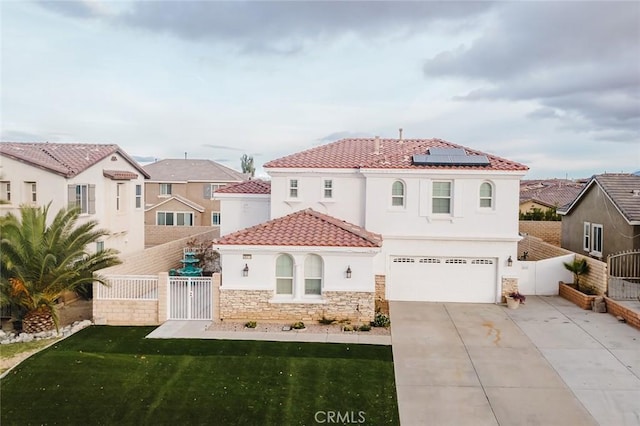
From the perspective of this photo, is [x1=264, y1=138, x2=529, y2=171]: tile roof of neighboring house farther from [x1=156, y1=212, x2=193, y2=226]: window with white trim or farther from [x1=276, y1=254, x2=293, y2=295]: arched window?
[x1=156, y1=212, x2=193, y2=226]: window with white trim

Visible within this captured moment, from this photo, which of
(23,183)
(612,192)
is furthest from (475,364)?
(23,183)

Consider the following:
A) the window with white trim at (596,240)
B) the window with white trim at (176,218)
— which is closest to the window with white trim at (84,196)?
the window with white trim at (176,218)

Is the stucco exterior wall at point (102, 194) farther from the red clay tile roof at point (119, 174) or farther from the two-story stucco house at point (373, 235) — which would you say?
the two-story stucco house at point (373, 235)

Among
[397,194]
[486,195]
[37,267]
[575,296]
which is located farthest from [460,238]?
[37,267]

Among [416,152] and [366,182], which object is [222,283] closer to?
[366,182]

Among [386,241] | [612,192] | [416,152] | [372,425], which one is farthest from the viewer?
[612,192]

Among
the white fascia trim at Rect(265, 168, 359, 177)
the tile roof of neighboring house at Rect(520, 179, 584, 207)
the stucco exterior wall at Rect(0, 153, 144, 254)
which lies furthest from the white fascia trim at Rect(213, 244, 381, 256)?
the tile roof of neighboring house at Rect(520, 179, 584, 207)

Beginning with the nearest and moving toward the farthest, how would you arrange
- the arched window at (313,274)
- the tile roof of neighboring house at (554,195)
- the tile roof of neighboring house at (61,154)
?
the arched window at (313,274), the tile roof of neighboring house at (61,154), the tile roof of neighboring house at (554,195)
